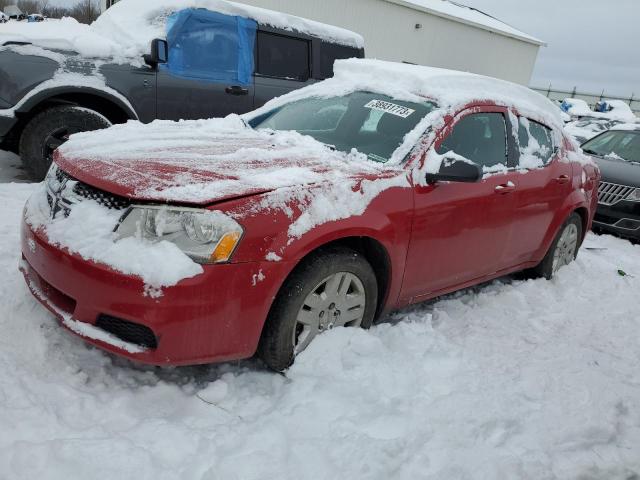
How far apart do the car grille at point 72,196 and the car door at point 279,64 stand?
3769mm

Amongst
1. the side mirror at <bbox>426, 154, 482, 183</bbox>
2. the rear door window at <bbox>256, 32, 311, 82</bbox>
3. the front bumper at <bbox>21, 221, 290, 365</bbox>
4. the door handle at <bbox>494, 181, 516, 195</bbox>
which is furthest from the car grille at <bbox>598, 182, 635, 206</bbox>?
the front bumper at <bbox>21, 221, 290, 365</bbox>

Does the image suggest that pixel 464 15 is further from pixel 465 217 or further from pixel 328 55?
pixel 465 217

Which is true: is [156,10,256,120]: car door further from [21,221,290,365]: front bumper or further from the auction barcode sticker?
[21,221,290,365]: front bumper

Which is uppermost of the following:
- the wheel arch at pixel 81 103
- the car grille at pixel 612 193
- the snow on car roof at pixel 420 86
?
the snow on car roof at pixel 420 86

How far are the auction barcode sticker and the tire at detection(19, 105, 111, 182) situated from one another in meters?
2.93

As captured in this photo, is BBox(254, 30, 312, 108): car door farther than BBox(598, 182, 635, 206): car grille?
No

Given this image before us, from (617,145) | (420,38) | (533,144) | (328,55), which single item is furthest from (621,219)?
(420,38)

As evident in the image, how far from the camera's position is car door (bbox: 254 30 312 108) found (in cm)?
608

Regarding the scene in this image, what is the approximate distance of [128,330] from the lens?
225 cm

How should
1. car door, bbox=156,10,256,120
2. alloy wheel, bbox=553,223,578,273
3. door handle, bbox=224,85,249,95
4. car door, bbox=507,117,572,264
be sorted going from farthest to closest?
door handle, bbox=224,85,249,95, car door, bbox=156,10,256,120, alloy wheel, bbox=553,223,578,273, car door, bbox=507,117,572,264

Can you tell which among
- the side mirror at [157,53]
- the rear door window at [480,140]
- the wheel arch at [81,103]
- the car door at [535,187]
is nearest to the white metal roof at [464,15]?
the side mirror at [157,53]

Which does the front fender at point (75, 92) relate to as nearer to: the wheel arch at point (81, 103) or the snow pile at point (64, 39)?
the wheel arch at point (81, 103)

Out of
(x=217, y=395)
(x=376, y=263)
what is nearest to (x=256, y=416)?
(x=217, y=395)

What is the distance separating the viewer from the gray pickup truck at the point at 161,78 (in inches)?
187
